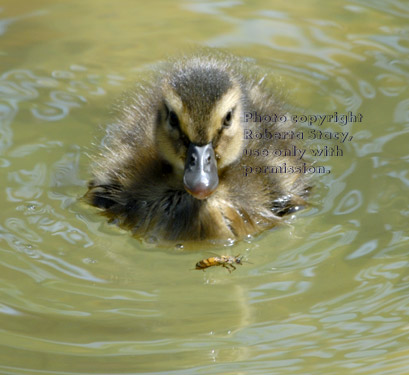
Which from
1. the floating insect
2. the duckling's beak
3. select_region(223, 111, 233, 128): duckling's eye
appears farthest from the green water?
select_region(223, 111, 233, 128): duckling's eye

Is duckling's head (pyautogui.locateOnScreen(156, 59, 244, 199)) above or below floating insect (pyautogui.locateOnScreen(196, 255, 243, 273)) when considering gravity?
above

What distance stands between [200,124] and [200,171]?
21cm

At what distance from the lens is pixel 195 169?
140 inches

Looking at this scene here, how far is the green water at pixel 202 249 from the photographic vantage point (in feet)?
9.70

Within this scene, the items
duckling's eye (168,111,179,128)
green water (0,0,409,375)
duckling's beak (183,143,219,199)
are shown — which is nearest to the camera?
green water (0,0,409,375)

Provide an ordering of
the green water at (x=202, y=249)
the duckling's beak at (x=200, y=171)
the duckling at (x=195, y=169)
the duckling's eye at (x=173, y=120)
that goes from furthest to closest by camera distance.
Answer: the duckling's eye at (x=173, y=120)
the duckling at (x=195, y=169)
the duckling's beak at (x=200, y=171)
the green water at (x=202, y=249)

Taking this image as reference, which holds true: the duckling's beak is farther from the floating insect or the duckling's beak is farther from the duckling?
the floating insect

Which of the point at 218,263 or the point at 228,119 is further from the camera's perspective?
the point at 228,119

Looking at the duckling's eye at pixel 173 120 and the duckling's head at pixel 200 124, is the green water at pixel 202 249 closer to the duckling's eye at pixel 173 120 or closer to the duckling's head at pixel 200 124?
the duckling's head at pixel 200 124

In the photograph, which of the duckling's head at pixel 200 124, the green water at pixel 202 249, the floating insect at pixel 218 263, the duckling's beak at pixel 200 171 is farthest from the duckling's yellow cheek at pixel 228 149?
the floating insect at pixel 218 263

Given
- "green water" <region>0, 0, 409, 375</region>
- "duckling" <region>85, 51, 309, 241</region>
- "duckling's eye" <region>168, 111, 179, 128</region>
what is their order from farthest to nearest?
1. "duckling's eye" <region>168, 111, 179, 128</region>
2. "duckling" <region>85, 51, 309, 241</region>
3. "green water" <region>0, 0, 409, 375</region>

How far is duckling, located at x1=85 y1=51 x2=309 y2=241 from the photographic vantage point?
3648 mm

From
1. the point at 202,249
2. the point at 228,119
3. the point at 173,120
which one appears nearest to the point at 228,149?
the point at 228,119

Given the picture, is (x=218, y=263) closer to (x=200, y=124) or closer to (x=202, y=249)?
(x=202, y=249)
